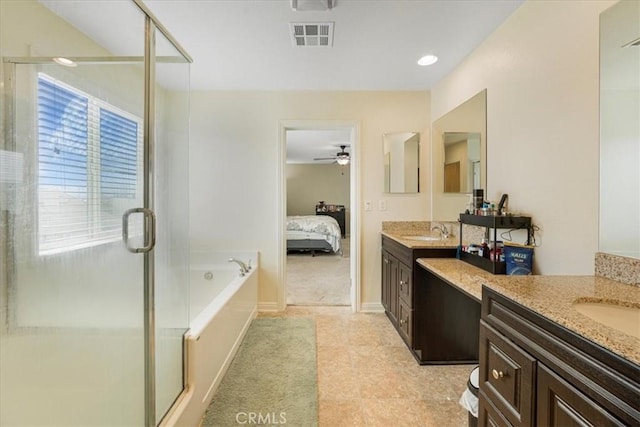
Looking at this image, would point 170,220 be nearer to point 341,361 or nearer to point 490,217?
point 341,361

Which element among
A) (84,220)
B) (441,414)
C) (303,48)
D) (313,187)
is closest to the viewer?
(84,220)

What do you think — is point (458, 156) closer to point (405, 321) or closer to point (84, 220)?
point (405, 321)

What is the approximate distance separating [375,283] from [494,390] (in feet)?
7.06

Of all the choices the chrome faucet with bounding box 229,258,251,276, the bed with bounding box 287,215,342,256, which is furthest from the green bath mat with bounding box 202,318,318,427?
the bed with bounding box 287,215,342,256

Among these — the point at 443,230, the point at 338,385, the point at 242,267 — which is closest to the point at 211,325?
the point at 338,385

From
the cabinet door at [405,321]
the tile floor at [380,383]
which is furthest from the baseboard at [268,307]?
the cabinet door at [405,321]

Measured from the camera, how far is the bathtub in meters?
1.61

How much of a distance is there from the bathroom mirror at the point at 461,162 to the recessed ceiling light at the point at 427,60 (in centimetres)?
65

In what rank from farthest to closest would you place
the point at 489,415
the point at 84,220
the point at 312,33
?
the point at 312,33, the point at 84,220, the point at 489,415

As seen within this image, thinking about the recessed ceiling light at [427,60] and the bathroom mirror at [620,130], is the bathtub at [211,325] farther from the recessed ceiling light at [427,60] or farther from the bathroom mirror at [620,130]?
the recessed ceiling light at [427,60]

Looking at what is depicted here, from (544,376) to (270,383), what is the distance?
5.28 feet

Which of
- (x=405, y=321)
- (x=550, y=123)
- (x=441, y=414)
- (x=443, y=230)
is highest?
(x=550, y=123)

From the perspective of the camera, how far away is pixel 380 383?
1997 millimetres

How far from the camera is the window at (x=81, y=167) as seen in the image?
3.99ft
